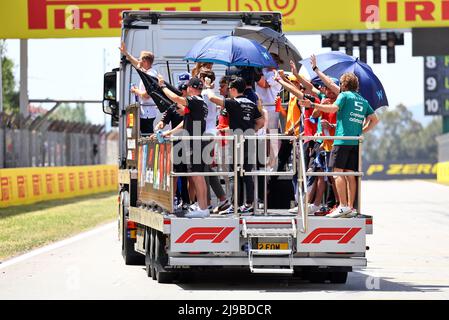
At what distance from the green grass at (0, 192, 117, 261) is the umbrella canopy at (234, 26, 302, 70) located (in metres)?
4.60

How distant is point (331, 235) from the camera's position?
1349 cm

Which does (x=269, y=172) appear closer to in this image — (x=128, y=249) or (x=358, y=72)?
(x=358, y=72)

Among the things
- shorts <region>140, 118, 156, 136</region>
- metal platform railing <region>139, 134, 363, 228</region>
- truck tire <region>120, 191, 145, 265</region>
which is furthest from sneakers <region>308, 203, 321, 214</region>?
shorts <region>140, 118, 156, 136</region>

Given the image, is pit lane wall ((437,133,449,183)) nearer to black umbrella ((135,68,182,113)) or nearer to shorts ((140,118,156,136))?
shorts ((140,118,156,136))

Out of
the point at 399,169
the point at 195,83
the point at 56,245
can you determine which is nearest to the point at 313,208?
the point at 195,83

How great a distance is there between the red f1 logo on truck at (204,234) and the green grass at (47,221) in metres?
5.24

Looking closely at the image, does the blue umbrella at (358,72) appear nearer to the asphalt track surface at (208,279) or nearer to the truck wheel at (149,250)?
the asphalt track surface at (208,279)

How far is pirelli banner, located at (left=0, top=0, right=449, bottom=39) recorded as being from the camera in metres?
40.1

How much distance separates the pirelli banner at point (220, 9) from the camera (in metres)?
40.1

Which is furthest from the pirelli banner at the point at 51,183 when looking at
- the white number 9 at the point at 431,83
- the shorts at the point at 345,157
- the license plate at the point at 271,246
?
the white number 9 at the point at 431,83

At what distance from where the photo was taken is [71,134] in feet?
148
